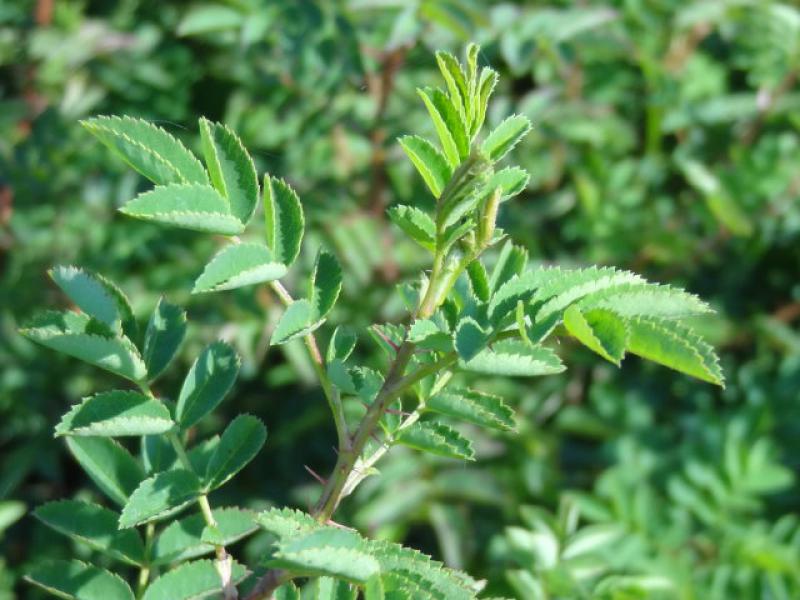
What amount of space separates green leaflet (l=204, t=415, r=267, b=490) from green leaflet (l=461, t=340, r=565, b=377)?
8.4 inches

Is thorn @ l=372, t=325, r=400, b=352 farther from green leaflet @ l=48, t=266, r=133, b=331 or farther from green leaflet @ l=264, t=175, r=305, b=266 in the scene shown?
green leaflet @ l=48, t=266, r=133, b=331

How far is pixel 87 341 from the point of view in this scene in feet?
2.58

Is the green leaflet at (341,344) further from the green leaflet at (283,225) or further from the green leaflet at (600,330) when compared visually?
the green leaflet at (600,330)

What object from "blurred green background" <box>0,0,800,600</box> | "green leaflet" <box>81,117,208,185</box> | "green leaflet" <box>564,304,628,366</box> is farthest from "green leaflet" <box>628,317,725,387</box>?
"blurred green background" <box>0,0,800,600</box>

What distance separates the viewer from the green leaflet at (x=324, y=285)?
0.78 metres

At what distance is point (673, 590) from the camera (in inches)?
57.9

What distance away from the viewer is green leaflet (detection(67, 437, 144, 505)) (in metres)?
0.90

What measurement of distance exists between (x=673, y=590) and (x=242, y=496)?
31.8 inches

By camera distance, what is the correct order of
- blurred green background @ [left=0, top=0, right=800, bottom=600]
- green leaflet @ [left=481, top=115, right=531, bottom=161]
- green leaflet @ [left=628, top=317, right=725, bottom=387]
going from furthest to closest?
blurred green background @ [left=0, top=0, right=800, bottom=600]
green leaflet @ [left=481, top=115, right=531, bottom=161]
green leaflet @ [left=628, top=317, right=725, bottom=387]

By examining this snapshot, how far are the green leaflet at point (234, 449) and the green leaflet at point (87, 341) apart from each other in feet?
0.26

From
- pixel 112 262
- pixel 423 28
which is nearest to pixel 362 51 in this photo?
pixel 423 28

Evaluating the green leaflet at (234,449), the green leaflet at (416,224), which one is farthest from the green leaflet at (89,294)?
the green leaflet at (416,224)

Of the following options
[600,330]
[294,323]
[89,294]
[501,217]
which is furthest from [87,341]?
[501,217]

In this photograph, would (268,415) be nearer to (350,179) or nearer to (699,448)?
(350,179)
